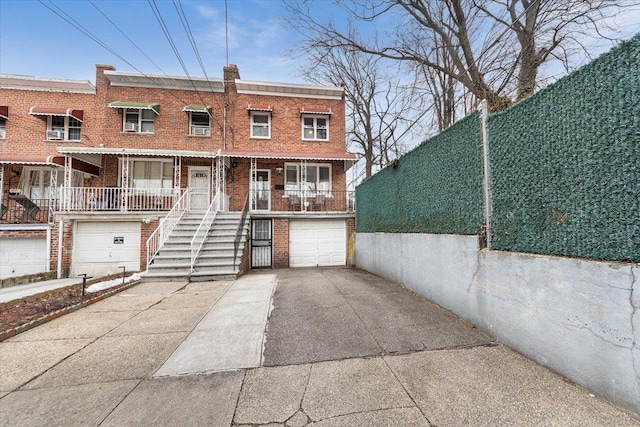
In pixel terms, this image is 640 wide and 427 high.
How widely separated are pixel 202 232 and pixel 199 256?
4.42ft

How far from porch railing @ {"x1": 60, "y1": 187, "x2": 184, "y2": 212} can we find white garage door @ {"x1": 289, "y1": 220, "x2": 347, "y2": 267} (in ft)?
16.3

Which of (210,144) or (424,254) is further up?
(210,144)

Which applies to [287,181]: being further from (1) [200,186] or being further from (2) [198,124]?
(2) [198,124]

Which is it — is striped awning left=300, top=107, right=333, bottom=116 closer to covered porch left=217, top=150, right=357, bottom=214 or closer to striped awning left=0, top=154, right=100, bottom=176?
covered porch left=217, top=150, right=357, bottom=214

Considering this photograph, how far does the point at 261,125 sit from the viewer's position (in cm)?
1301

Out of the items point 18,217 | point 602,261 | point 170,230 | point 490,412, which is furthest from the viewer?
point 18,217

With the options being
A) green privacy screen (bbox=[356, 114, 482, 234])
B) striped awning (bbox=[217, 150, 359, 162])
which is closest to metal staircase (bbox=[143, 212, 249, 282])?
striped awning (bbox=[217, 150, 359, 162])

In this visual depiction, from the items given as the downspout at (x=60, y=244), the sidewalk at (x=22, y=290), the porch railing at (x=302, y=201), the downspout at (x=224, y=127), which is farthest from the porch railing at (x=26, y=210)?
the porch railing at (x=302, y=201)

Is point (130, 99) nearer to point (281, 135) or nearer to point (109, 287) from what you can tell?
point (281, 135)

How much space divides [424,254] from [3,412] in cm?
554

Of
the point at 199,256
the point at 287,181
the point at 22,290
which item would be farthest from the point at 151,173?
the point at 199,256

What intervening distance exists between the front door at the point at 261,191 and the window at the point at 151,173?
3.71 metres

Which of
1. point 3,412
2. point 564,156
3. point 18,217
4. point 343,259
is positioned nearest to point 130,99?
point 18,217

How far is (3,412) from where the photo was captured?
220cm
